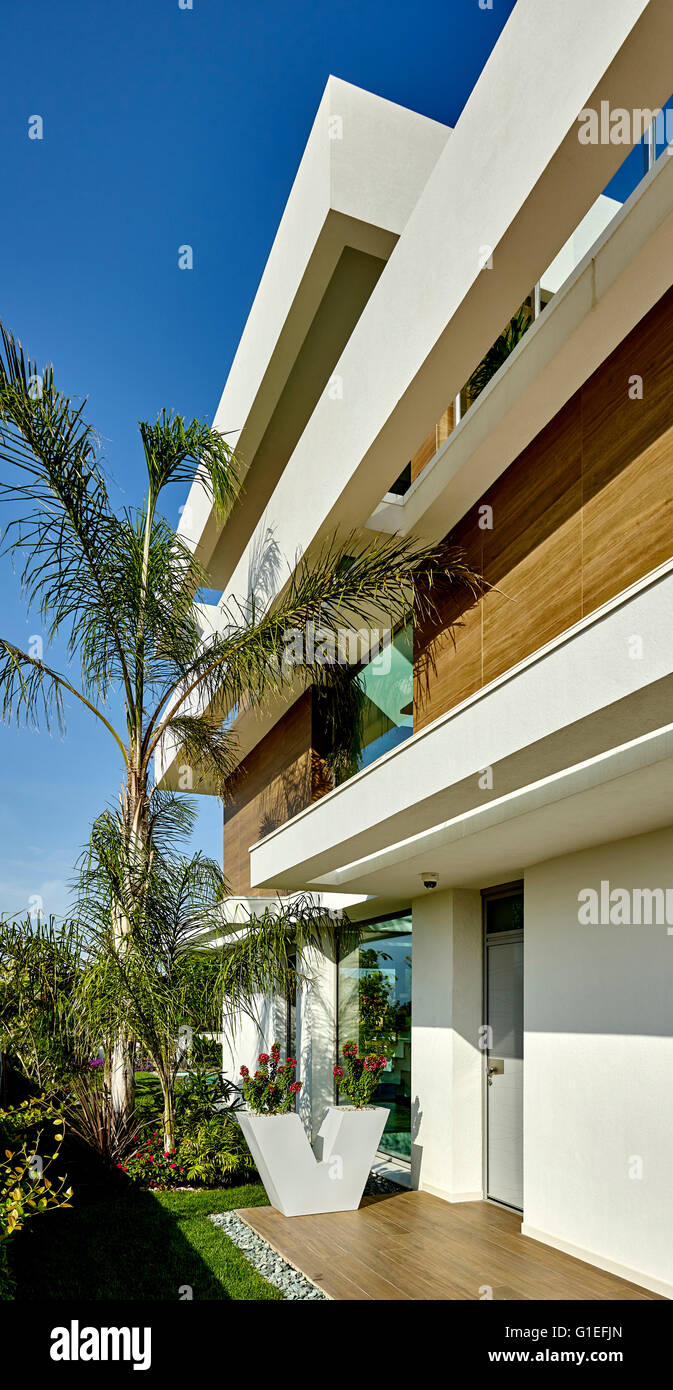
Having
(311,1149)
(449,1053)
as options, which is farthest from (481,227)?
(311,1149)

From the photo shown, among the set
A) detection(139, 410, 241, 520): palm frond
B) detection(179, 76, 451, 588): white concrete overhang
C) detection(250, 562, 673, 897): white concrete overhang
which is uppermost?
detection(179, 76, 451, 588): white concrete overhang

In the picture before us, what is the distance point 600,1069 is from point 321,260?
8779mm

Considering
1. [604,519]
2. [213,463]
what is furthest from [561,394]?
[213,463]

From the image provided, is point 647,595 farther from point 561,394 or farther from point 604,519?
point 561,394

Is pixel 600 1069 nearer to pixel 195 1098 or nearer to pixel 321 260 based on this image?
pixel 195 1098

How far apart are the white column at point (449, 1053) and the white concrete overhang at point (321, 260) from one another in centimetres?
603

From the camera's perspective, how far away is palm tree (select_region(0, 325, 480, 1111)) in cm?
905

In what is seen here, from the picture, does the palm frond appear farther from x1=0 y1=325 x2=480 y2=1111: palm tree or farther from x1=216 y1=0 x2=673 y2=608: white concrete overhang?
x1=216 y1=0 x2=673 y2=608: white concrete overhang

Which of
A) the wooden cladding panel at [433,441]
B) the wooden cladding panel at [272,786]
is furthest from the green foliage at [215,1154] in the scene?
the wooden cladding panel at [433,441]

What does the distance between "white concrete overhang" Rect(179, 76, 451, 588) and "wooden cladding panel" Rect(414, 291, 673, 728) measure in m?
4.09

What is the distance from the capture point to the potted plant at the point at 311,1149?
28.3ft

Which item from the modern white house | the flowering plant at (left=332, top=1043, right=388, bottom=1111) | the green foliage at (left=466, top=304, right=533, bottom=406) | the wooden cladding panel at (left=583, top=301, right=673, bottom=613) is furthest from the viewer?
the flowering plant at (left=332, top=1043, right=388, bottom=1111)

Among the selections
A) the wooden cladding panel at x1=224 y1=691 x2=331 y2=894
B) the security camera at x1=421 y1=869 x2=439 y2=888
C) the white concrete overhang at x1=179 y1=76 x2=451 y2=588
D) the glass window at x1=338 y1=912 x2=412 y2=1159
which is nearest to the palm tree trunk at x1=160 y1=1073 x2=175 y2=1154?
the glass window at x1=338 y1=912 x2=412 y2=1159

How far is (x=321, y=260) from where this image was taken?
1067cm
